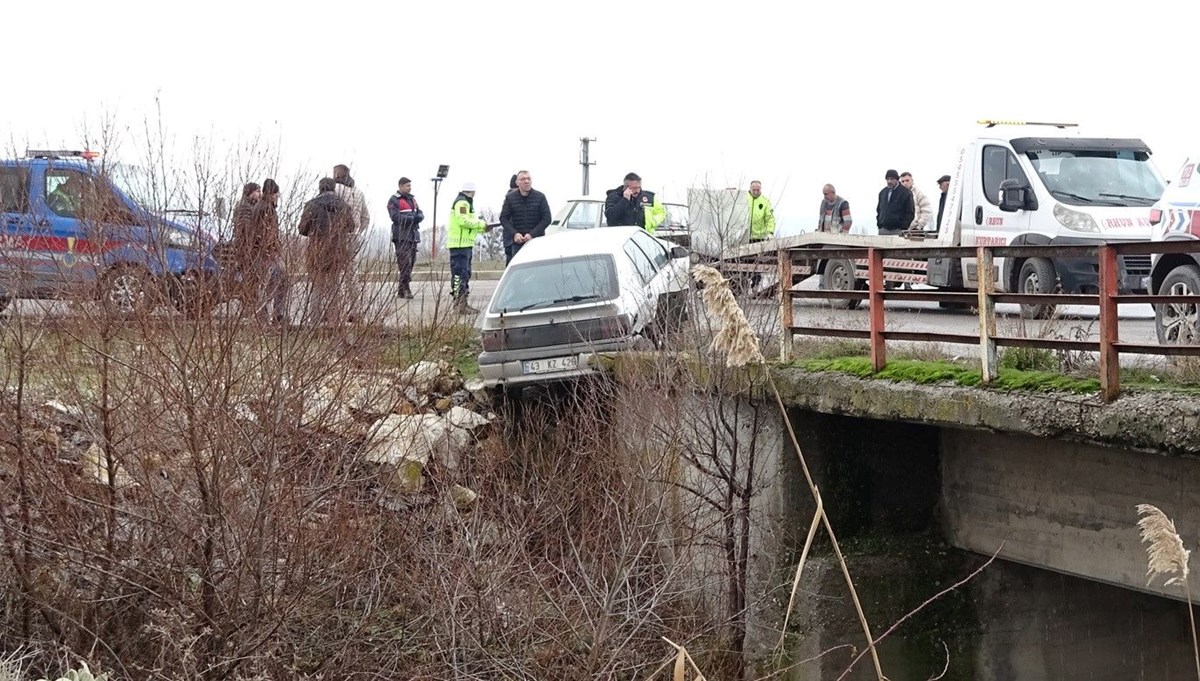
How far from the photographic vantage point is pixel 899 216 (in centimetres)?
1745

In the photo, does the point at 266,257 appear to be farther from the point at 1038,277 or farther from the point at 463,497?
the point at 1038,277

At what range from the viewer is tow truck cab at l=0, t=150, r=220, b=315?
10.8 meters

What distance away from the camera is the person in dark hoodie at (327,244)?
38.3 feet

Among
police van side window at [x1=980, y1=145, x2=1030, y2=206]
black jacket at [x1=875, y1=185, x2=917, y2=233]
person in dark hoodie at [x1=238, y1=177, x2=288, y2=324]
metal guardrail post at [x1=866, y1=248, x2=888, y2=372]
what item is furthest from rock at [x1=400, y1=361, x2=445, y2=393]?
black jacket at [x1=875, y1=185, x2=917, y2=233]

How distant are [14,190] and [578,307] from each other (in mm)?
5041

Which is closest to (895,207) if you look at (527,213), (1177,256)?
(527,213)

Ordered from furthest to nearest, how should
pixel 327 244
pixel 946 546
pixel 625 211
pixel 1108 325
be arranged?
pixel 625 211 → pixel 327 244 → pixel 946 546 → pixel 1108 325

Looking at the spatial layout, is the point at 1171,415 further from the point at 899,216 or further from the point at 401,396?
the point at 899,216

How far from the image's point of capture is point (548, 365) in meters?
12.6

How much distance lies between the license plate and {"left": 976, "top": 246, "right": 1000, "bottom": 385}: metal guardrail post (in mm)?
4518

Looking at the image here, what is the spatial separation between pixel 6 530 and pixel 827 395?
6374 mm

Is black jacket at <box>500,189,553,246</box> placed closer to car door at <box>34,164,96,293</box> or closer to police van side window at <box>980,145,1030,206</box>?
police van side window at <box>980,145,1030,206</box>

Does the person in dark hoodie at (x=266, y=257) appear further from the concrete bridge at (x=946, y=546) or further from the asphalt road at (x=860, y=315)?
the concrete bridge at (x=946, y=546)

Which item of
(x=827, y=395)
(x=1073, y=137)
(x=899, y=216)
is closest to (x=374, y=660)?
(x=827, y=395)
